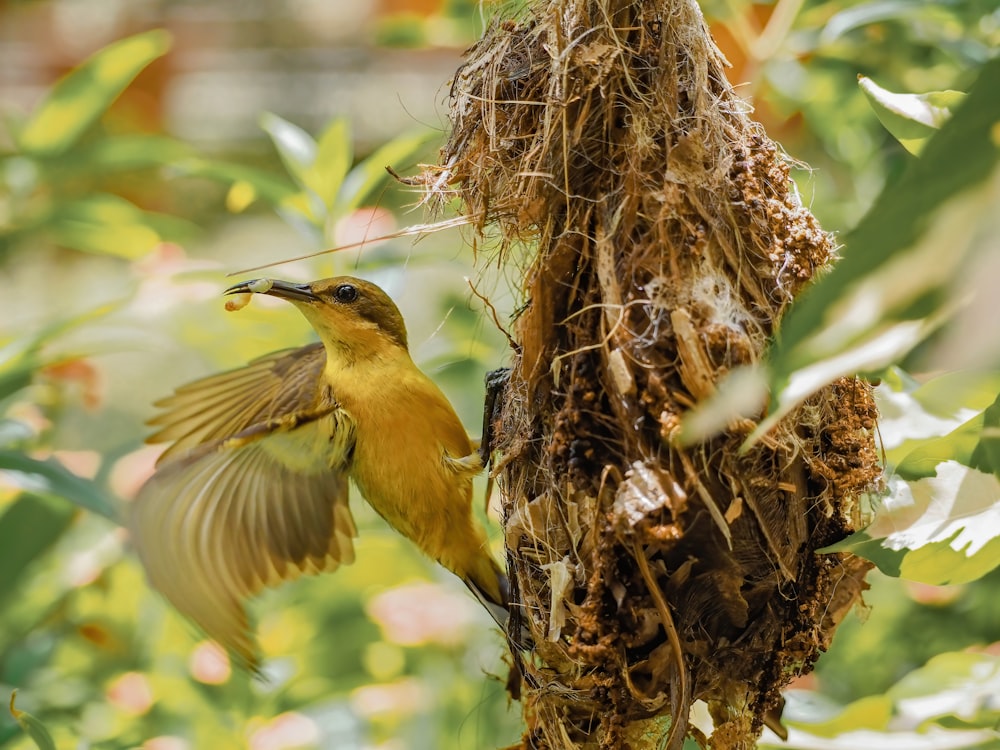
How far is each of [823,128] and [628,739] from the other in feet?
5.06

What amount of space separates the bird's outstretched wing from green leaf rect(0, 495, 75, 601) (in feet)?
0.88

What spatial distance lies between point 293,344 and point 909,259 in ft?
4.91

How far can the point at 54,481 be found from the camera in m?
1.46

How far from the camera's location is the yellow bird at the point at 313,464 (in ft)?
4.33

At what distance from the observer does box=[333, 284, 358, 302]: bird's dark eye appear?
4.79 ft

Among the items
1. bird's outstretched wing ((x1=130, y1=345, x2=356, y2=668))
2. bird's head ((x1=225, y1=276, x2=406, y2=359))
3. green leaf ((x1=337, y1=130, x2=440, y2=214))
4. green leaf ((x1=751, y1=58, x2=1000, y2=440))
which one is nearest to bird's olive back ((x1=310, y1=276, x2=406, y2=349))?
bird's head ((x1=225, y1=276, x2=406, y2=359))

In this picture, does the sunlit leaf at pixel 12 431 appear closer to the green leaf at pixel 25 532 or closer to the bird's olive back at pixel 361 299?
the green leaf at pixel 25 532

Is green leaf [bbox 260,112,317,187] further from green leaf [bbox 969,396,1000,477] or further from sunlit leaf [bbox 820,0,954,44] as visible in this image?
Result: green leaf [bbox 969,396,1000,477]

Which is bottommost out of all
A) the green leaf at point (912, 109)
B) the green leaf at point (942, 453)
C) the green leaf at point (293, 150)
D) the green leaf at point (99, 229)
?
the green leaf at point (99, 229)

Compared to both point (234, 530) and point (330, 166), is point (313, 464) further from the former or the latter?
point (330, 166)

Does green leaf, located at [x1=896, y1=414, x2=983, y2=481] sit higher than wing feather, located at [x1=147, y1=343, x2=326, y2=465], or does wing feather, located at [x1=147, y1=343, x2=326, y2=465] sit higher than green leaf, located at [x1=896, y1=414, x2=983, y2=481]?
green leaf, located at [x1=896, y1=414, x2=983, y2=481]

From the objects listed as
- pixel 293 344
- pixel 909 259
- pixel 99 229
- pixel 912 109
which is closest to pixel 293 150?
pixel 293 344

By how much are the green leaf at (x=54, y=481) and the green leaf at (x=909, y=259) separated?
1132 millimetres

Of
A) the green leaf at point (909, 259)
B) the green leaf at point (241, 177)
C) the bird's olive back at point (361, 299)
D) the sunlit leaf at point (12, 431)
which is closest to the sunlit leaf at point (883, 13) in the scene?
the bird's olive back at point (361, 299)
